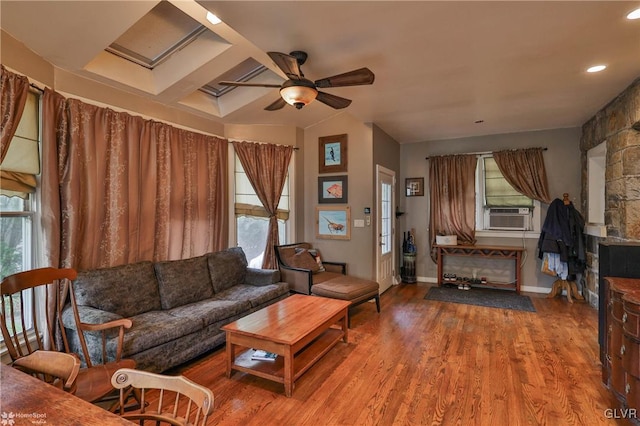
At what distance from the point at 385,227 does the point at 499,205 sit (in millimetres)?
2030

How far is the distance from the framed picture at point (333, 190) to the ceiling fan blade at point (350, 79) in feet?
7.74

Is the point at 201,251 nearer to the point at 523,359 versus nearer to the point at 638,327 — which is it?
the point at 523,359

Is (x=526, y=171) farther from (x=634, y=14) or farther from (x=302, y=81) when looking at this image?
(x=302, y=81)

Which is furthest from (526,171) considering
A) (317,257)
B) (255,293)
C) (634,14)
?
(255,293)

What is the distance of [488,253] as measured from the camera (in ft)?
16.9

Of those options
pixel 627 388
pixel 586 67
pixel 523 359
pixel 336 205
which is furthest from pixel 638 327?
pixel 336 205

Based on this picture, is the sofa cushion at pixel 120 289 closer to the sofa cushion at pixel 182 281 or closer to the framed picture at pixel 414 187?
the sofa cushion at pixel 182 281

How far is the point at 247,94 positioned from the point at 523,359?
13.6 feet

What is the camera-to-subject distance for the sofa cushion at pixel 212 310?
2.87 metres

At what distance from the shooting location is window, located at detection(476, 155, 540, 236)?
5.20 metres

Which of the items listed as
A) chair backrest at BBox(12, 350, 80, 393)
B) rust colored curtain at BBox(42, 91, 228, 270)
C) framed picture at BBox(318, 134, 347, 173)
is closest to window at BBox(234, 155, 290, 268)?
rust colored curtain at BBox(42, 91, 228, 270)

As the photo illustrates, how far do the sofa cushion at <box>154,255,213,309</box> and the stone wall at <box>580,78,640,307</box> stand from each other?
459 cm

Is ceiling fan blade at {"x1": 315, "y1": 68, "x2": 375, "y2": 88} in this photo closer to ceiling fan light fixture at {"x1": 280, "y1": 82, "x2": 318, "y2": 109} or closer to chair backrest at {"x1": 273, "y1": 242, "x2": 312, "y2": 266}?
ceiling fan light fixture at {"x1": 280, "y1": 82, "x2": 318, "y2": 109}

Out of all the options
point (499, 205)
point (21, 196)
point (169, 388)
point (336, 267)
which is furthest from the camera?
point (499, 205)
